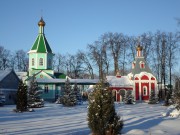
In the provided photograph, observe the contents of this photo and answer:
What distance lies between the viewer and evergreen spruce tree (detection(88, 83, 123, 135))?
38.5ft

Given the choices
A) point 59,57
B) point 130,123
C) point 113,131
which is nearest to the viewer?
point 113,131

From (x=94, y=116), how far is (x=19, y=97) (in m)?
14.2

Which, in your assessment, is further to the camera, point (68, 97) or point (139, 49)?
point (139, 49)

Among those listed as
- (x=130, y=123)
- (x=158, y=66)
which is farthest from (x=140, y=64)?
(x=130, y=123)

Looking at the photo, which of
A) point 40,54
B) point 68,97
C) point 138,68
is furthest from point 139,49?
point 68,97

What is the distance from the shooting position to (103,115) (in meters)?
11.9

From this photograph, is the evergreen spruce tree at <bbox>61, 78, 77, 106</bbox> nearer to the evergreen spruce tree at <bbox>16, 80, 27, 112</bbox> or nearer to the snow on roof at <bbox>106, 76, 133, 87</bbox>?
the evergreen spruce tree at <bbox>16, 80, 27, 112</bbox>

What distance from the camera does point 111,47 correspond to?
51.7 meters

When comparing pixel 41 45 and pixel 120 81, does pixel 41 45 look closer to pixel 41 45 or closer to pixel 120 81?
pixel 41 45

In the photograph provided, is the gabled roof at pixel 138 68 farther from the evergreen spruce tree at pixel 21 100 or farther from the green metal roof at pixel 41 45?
the evergreen spruce tree at pixel 21 100

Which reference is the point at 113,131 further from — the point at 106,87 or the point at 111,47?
the point at 111,47

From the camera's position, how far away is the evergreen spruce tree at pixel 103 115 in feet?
38.5

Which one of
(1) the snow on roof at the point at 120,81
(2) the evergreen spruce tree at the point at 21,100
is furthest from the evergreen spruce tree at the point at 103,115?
(1) the snow on roof at the point at 120,81

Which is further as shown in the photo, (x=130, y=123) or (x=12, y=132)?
(x=130, y=123)
